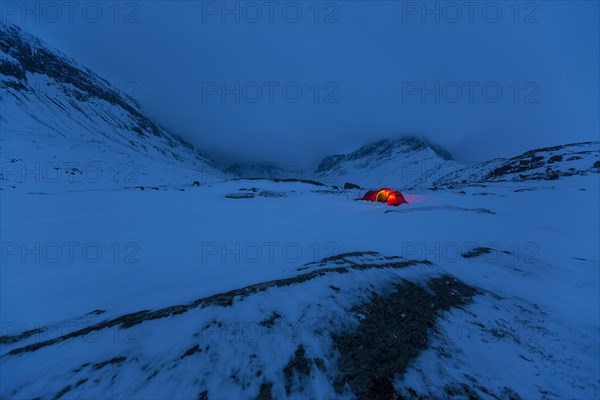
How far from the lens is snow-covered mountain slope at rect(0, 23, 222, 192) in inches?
1710

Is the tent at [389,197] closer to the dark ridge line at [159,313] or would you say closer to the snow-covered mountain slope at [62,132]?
the dark ridge line at [159,313]

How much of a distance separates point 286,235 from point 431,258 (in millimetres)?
4605

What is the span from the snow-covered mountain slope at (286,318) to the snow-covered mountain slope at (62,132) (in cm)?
3326

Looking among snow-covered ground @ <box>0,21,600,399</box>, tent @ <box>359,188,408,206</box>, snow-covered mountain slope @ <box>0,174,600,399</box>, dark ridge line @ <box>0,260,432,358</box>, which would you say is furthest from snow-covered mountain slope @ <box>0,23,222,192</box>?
tent @ <box>359,188,408,206</box>

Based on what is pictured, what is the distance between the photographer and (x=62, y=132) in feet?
257

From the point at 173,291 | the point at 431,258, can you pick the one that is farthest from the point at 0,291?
the point at 431,258

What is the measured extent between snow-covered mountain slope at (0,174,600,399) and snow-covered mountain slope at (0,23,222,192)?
3326cm

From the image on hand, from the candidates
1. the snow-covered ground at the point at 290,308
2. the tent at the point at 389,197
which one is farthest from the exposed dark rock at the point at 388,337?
the tent at the point at 389,197

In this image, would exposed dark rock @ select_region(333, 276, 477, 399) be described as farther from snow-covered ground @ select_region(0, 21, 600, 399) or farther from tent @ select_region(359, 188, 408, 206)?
tent @ select_region(359, 188, 408, 206)

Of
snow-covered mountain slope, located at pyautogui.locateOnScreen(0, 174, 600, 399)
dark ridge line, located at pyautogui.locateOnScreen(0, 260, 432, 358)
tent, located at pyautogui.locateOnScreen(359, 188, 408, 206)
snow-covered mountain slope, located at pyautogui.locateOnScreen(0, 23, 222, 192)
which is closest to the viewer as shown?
snow-covered mountain slope, located at pyautogui.locateOnScreen(0, 174, 600, 399)

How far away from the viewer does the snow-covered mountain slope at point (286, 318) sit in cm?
233

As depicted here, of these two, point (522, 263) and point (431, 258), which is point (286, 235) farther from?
point (522, 263)

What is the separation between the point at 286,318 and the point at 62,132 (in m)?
108

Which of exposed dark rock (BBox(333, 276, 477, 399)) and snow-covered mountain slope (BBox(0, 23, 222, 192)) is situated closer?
exposed dark rock (BBox(333, 276, 477, 399))
